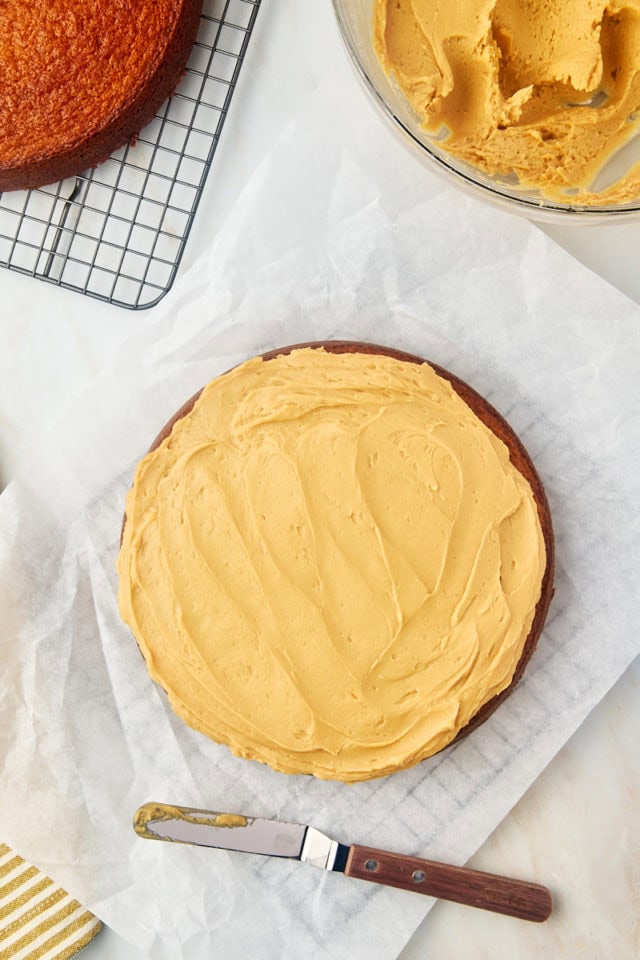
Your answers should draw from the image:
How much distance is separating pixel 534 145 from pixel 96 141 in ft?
3.18

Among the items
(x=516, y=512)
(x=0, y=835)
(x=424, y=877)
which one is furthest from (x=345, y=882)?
(x=516, y=512)

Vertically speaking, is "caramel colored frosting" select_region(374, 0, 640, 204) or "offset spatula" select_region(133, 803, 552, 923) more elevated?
"caramel colored frosting" select_region(374, 0, 640, 204)

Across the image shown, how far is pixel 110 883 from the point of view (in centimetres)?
206

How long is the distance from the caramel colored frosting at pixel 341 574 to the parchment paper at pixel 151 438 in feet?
0.83

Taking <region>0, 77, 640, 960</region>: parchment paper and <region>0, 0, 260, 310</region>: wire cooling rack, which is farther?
<region>0, 0, 260, 310</region>: wire cooling rack

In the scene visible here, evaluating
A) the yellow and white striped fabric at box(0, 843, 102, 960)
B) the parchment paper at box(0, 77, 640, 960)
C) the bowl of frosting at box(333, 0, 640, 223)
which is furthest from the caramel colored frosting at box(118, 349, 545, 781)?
the yellow and white striped fabric at box(0, 843, 102, 960)

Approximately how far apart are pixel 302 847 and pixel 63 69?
1.82 metres

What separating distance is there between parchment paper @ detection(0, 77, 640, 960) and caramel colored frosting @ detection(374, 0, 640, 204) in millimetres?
200

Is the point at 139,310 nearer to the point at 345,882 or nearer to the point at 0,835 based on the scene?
the point at 0,835

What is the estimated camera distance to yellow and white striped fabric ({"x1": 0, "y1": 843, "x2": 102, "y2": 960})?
6.96 feet

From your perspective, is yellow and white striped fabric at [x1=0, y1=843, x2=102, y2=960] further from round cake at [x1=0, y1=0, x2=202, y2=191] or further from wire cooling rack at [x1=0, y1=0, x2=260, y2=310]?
round cake at [x1=0, y1=0, x2=202, y2=191]

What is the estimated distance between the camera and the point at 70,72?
6.61 ft

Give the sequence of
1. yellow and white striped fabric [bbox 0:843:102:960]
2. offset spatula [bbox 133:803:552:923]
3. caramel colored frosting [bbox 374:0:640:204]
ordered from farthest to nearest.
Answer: yellow and white striped fabric [bbox 0:843:102:960]
offset spatula [bbox 133:803:552:923]
caramel colored frosting [bbox 374:0:640:204]

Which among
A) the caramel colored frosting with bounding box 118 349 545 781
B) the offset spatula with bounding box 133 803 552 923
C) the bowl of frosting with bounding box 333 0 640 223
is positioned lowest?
the offset spatula with bounding box 133 803 552 923
